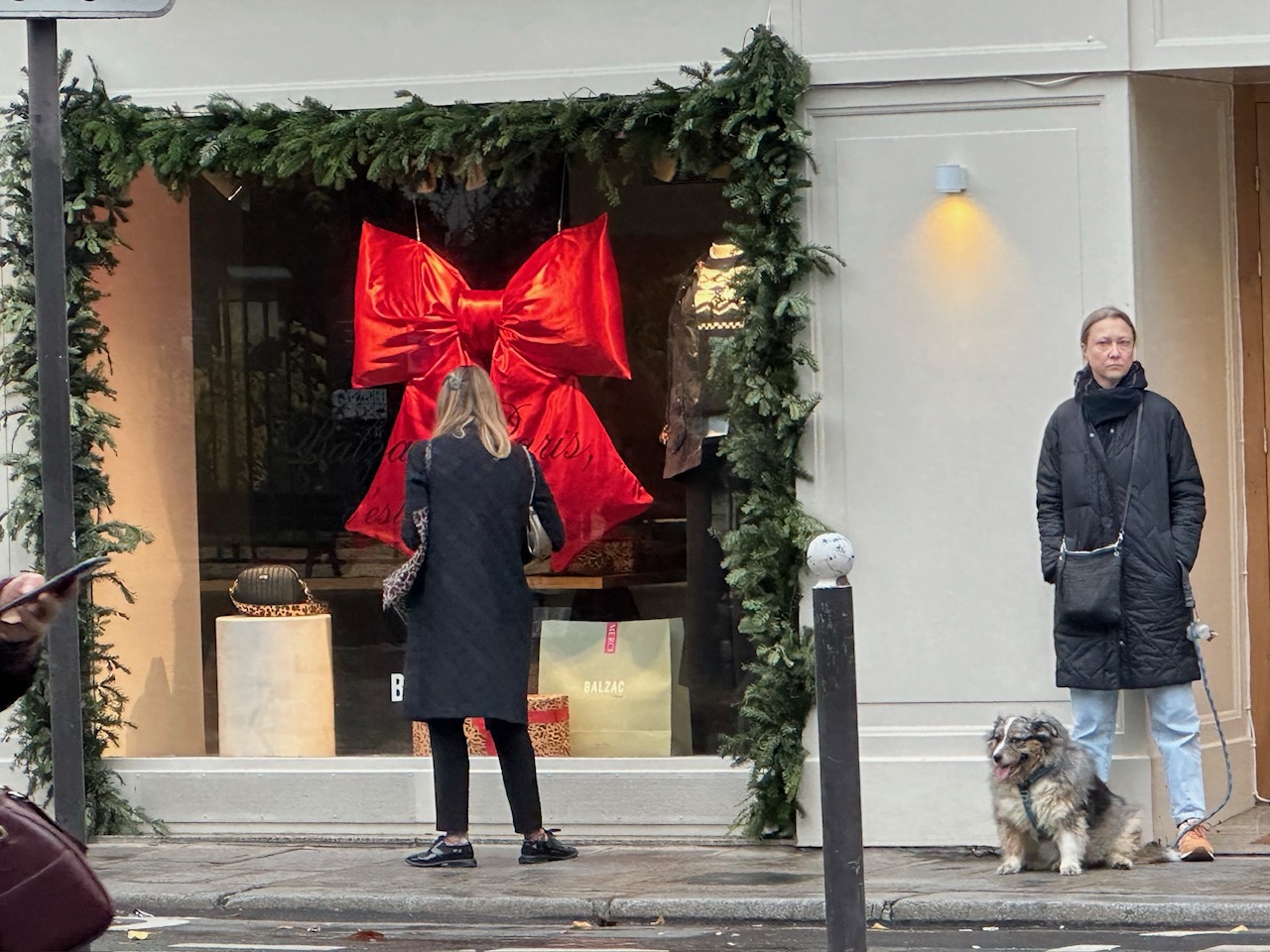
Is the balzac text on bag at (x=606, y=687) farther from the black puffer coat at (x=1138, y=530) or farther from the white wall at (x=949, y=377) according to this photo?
the black puffer coat at (x=1138, y=530)

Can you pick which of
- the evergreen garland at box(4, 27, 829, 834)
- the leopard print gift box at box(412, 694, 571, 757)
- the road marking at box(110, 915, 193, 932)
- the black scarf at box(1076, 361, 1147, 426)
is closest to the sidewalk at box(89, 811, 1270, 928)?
the road marking at box(110, 915, 193, 932)

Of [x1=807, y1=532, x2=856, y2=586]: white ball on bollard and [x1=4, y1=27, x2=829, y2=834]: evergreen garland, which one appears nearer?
[x1=807, y1=532, x2=856, y2=586]: white ball on bollard

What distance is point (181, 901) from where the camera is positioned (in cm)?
766

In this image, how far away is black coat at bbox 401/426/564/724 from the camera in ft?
26.7

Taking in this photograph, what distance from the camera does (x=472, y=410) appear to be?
8.41 m

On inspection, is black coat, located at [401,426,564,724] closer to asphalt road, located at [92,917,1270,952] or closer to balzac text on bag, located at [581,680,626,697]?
balzac text on bag, located at [581,680,626,697]

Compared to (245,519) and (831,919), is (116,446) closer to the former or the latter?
(245,519)

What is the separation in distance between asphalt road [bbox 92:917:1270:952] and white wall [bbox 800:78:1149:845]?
163 cm

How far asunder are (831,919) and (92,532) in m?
5.00

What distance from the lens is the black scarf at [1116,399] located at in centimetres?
787

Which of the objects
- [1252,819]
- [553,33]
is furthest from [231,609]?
[1252,819]

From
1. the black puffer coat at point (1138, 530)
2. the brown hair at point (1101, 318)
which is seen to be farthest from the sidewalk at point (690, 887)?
the brown hair at point (1101, 318)

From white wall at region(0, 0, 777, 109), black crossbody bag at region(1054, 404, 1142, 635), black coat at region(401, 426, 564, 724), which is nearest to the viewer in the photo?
black crossbody bag at region(1054, 404, 1142, 635)

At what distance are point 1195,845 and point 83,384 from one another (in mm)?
5374
